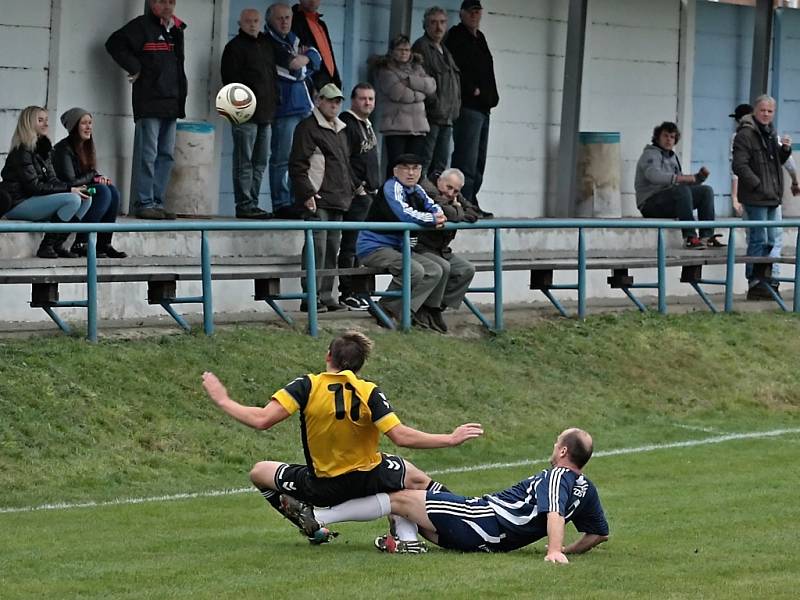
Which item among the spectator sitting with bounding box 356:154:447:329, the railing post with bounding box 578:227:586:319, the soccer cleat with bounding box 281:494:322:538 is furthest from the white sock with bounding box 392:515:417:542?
the railing post with bounding box 578:227:586:319

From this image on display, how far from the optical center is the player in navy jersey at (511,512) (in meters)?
9.29

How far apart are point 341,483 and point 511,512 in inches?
35.3

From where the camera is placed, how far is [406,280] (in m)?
16.7

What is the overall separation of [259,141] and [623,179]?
23.1 ft

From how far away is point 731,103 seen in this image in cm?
2559

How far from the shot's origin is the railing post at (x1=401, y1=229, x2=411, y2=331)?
54.7 feet

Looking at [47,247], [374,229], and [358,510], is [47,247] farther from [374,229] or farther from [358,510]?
[358,510]

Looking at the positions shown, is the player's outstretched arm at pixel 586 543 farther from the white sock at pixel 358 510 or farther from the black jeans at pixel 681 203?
the black jeans at pixel 681 203

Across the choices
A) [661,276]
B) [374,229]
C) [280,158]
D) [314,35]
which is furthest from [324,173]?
[661,276]

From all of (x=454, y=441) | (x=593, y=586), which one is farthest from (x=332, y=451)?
(x=593, y=586)

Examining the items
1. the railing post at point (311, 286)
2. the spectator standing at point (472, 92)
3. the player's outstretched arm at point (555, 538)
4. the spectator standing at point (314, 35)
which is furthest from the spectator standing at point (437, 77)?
the player's outstretched arm at point (555, 538)

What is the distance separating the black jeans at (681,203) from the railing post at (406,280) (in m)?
5.75

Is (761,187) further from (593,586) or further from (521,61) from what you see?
(593,586)

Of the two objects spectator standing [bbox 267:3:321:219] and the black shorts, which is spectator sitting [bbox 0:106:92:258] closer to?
spectator standing [bbox 267:3:321:219]
